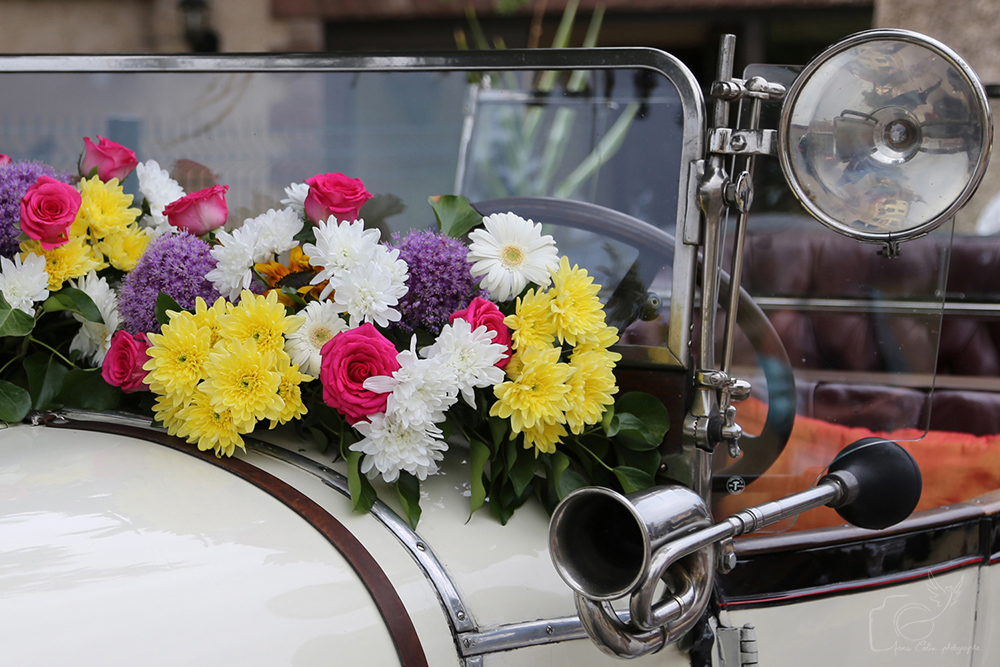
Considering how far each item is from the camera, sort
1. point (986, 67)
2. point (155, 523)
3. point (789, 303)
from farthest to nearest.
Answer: point (986, 67) < point (789, 303) < point (155, 523)

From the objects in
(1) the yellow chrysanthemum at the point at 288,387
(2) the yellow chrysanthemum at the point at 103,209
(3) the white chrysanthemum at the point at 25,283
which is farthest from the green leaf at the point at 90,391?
Answer: (1) the yellow chrysanthemum at the point at 288,387

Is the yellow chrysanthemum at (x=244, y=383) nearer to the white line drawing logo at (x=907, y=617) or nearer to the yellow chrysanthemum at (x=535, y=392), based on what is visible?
the yellow chrysanthemum at (x=535, y=392)

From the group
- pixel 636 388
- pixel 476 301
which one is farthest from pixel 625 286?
pixel 476 301

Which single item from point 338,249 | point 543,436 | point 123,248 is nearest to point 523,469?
point 543,436

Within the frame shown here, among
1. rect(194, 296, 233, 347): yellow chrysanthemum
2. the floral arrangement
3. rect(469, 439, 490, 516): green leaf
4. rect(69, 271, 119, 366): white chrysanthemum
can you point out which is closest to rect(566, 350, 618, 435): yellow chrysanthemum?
the floral arrangement

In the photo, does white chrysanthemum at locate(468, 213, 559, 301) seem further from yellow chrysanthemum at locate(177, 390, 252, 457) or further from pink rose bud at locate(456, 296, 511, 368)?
yellow chrysanthemum at locate(177, 390, 252, 457)

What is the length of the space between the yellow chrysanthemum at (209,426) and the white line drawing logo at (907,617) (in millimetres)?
905

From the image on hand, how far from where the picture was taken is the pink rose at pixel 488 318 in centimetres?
103

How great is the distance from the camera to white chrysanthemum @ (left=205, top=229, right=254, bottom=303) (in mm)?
1108

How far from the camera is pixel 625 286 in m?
1.21

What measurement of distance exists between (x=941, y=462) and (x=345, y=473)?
1051 millimetres

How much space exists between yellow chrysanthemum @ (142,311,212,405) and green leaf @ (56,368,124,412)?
0.60ft

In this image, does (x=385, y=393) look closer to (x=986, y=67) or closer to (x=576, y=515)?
(x=576, y=515)

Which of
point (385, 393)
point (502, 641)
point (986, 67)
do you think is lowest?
point (502, 641)
